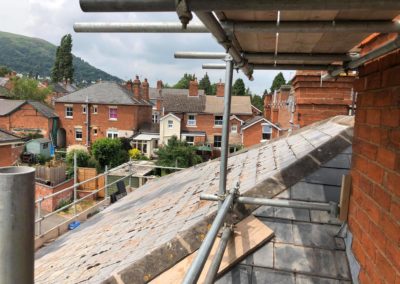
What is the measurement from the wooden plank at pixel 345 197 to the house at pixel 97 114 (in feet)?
121

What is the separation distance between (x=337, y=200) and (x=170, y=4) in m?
2.31

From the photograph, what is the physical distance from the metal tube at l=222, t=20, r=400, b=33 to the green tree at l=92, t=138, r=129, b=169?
102 feet

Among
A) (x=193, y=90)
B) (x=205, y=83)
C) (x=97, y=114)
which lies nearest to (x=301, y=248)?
(x=97, y=114)

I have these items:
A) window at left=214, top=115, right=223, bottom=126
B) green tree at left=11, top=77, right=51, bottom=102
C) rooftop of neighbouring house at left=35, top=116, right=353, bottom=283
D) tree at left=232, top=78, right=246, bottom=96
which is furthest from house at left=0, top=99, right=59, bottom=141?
tree at left=232, top=78, right=246, bottom=96

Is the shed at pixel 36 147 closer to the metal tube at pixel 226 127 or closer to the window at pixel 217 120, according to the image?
the window at pixel 217 120

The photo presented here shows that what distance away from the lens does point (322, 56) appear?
2602 millimetres

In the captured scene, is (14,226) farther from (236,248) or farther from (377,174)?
(377,174)

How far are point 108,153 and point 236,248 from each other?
3091 cm

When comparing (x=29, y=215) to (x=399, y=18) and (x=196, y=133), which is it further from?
(x=196, y=133)

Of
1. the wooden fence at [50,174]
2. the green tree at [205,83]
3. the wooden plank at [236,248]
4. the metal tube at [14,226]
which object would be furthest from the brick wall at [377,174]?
the green tree at [205,83]

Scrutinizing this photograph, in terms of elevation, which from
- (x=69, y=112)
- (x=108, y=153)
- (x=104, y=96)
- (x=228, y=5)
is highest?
(x=104, y=96)

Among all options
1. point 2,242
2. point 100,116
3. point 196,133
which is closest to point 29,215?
point 2,242

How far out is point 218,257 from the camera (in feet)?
7.00

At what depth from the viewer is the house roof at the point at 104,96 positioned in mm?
38406
